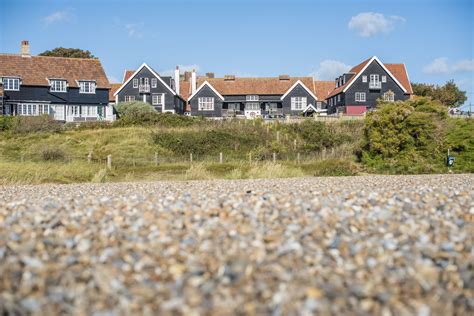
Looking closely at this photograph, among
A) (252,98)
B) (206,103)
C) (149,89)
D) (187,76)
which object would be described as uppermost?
(187,76)

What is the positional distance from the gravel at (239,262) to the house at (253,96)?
1854 inches

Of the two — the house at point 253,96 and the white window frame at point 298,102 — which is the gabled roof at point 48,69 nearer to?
the house at point 253,96

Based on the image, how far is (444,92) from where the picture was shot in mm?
63500

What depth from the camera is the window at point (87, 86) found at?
156 ft

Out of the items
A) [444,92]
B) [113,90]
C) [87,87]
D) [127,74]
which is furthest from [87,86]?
[444,92]

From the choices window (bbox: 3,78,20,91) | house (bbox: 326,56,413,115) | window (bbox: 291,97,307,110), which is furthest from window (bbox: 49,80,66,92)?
house (bbox: 326,56,413,115)

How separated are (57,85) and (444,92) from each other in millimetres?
42940

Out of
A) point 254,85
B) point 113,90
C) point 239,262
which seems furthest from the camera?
point 113,90

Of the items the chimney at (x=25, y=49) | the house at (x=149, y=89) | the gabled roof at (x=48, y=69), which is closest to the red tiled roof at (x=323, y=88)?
the house at (x=149, y=89)

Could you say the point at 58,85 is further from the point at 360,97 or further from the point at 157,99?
the point at 360,97

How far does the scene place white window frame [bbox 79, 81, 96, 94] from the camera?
1872 inches

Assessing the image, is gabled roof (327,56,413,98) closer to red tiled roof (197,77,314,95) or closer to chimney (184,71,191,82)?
red tiled roof (197,77,314,95)

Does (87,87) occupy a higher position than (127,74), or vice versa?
(127,74)

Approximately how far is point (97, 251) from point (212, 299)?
1514 millimetres
